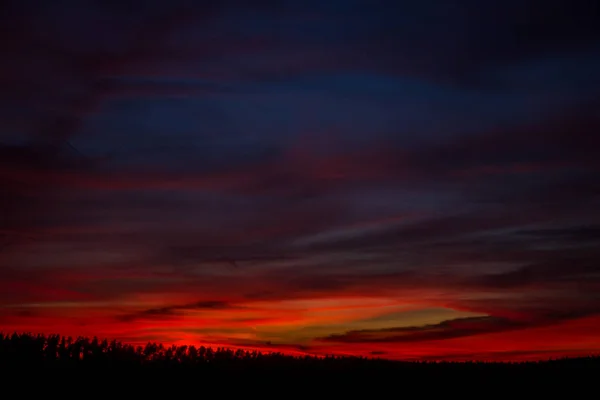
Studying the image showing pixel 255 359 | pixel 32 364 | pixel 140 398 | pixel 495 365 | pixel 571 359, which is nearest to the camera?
pixel 140 398

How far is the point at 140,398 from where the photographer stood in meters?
25.4

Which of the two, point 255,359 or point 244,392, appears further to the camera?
point 255,359

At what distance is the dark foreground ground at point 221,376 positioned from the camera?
2628 centimetres

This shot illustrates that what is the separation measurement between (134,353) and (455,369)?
14.0 m

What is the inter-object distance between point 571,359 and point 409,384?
14404mm

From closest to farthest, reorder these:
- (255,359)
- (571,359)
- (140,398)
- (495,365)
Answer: (140,398) < (255,359) < (495,365) < (571,359)

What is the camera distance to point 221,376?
28141mm

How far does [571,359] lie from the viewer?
39.1 meters

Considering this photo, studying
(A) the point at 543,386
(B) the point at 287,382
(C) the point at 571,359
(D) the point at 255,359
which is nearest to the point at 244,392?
(B) the point at 287,382

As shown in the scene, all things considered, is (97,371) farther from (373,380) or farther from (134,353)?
(373,380)

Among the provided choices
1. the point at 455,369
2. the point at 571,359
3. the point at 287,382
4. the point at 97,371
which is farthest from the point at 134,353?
the point at 571,359

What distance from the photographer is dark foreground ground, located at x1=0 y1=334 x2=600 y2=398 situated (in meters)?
26.3

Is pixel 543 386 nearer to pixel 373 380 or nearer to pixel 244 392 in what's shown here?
pixel 373 380

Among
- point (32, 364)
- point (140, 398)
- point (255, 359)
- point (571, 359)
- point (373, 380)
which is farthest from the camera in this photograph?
point (571, 359)
